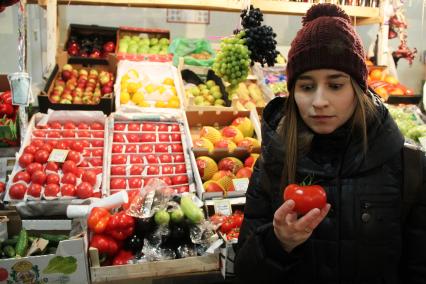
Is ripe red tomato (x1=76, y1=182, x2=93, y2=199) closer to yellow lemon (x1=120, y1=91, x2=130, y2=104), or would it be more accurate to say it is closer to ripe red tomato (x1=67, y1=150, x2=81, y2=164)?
ripe red tomato (x1=67, y1=150, x2=81, y2=164)

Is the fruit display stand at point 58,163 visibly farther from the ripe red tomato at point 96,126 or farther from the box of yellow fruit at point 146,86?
the box of yellow fruit at point 146,86

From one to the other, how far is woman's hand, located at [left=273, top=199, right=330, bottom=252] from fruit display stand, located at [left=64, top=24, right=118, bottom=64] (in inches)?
149

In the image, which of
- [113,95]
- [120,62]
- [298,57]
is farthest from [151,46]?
[298,57]

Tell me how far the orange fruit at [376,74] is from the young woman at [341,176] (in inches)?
145

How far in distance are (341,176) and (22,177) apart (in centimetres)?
224

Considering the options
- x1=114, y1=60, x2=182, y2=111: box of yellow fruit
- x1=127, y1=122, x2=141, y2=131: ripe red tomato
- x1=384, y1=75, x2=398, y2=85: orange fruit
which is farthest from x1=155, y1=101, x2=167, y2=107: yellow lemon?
x1=384, y1=75, x2=398, y2=85: orange fruit

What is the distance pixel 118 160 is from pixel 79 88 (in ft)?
3.96

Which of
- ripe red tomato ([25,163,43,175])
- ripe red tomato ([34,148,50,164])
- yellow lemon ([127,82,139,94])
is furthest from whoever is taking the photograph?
yellow lemon ([127,82,139,94])

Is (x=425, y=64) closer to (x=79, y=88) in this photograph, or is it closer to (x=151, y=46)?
(x=151, y=46)

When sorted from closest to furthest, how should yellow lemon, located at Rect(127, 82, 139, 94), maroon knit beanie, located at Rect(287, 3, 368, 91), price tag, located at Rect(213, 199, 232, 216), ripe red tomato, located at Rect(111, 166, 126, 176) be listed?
maroon knit beanie, located at Rect(287, 3, 368, 91), price tag, located at Rect(213, 199, 232, 216), ripe red tomato, located at Rect(111, 166, 126, 176), yellow lemon, located at Rect(127, 82, 139, 94)

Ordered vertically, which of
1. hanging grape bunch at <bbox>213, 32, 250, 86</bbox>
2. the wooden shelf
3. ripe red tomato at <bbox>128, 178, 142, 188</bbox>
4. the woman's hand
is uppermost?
the wooden shelf

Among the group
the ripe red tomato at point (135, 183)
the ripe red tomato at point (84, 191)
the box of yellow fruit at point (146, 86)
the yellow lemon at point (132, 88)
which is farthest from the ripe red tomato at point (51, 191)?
the yellow lemon at point (132, 88)

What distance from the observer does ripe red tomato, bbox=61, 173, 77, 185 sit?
111 inches

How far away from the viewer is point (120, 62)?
14.4 feet
